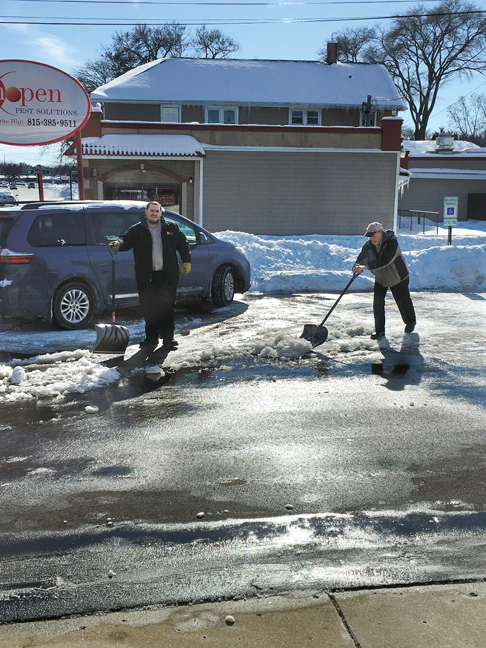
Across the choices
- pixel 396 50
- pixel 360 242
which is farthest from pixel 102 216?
pixel 396 50

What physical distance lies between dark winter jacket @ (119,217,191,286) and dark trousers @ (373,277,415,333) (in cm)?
255

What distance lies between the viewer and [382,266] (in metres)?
8.94

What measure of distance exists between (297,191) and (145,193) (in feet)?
18.6

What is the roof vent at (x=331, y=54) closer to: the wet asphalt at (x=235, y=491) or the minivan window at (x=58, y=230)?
the minivan window at (x=58, y=230)

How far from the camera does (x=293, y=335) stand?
894cm

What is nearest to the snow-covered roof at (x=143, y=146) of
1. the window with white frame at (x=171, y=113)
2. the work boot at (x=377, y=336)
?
the window with white frame at (x=171, y=113)

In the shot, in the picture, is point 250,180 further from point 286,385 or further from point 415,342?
point 286,385

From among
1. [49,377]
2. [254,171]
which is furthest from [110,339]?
[254,171]

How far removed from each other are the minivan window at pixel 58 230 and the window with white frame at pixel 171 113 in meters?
21.6

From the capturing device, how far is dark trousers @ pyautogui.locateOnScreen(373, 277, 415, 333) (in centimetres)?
904

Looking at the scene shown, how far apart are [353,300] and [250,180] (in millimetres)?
13648

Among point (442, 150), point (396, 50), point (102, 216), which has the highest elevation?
point (396, 50)

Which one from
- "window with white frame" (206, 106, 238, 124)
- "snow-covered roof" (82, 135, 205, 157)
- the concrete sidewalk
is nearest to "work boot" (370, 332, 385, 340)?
the concrete sidewalk

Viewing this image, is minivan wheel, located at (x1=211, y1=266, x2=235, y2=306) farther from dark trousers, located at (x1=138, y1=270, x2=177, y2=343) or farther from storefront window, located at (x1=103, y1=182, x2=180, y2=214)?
storefront window, located at (x1=103, y1=182, x2=180, y2=214)
